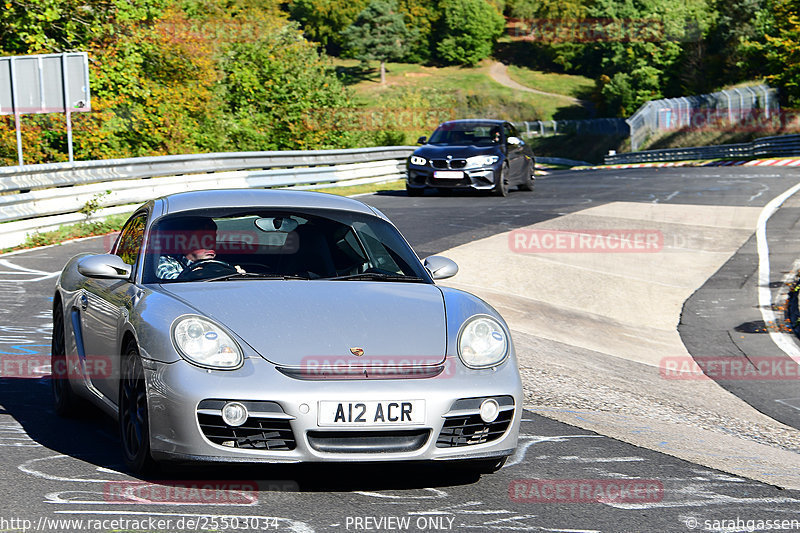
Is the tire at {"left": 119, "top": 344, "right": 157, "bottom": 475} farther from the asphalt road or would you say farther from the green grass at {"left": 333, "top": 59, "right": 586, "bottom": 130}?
the green grass at {"left": 333, "top": 59, "right": 586, "bottom": 130}

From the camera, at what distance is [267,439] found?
15.5 ft

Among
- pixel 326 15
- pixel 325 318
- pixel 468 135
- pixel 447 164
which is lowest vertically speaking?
pixel 447 164

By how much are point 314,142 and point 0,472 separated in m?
29.5

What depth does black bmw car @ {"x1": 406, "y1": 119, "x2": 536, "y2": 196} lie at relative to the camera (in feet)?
75.7

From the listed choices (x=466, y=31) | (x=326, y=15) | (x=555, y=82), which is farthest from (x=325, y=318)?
(x=326, y=15)

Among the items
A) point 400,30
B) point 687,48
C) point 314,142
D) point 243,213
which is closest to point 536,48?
point 400,30

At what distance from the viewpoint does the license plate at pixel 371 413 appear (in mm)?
4668

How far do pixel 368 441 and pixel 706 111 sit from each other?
62.2 metres

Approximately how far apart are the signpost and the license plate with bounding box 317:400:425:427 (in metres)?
16.4

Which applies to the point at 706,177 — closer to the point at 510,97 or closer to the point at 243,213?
the point at 243,213

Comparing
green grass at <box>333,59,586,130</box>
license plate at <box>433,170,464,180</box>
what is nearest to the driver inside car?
license plate at <box>433,170,464,180</box>

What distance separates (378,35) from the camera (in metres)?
141

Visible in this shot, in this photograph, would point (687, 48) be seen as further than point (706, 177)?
Yes

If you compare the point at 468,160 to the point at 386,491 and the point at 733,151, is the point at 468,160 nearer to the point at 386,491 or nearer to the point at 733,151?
the point at 386,491
